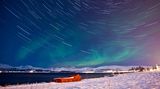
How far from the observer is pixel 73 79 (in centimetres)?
7462

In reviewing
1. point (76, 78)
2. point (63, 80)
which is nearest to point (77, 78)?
point (76, 78)

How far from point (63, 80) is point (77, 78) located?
338 inches

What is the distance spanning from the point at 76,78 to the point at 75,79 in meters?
1.07

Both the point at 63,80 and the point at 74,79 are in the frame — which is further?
the point at 74,79

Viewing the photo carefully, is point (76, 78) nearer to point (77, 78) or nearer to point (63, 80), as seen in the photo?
point (77, 78)

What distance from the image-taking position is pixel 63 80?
6975 centimetres

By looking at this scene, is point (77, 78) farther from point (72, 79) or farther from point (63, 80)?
point (63, 80)

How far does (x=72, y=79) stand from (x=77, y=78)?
3.54 m

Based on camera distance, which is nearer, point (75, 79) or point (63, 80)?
point (63, 80)

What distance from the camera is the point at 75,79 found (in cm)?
7562

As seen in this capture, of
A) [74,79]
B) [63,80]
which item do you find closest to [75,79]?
[74,79]

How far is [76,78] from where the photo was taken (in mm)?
76625

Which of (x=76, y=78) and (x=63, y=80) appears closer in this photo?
(x=63, y=80)

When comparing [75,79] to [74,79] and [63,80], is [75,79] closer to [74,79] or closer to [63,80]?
[74,79]
